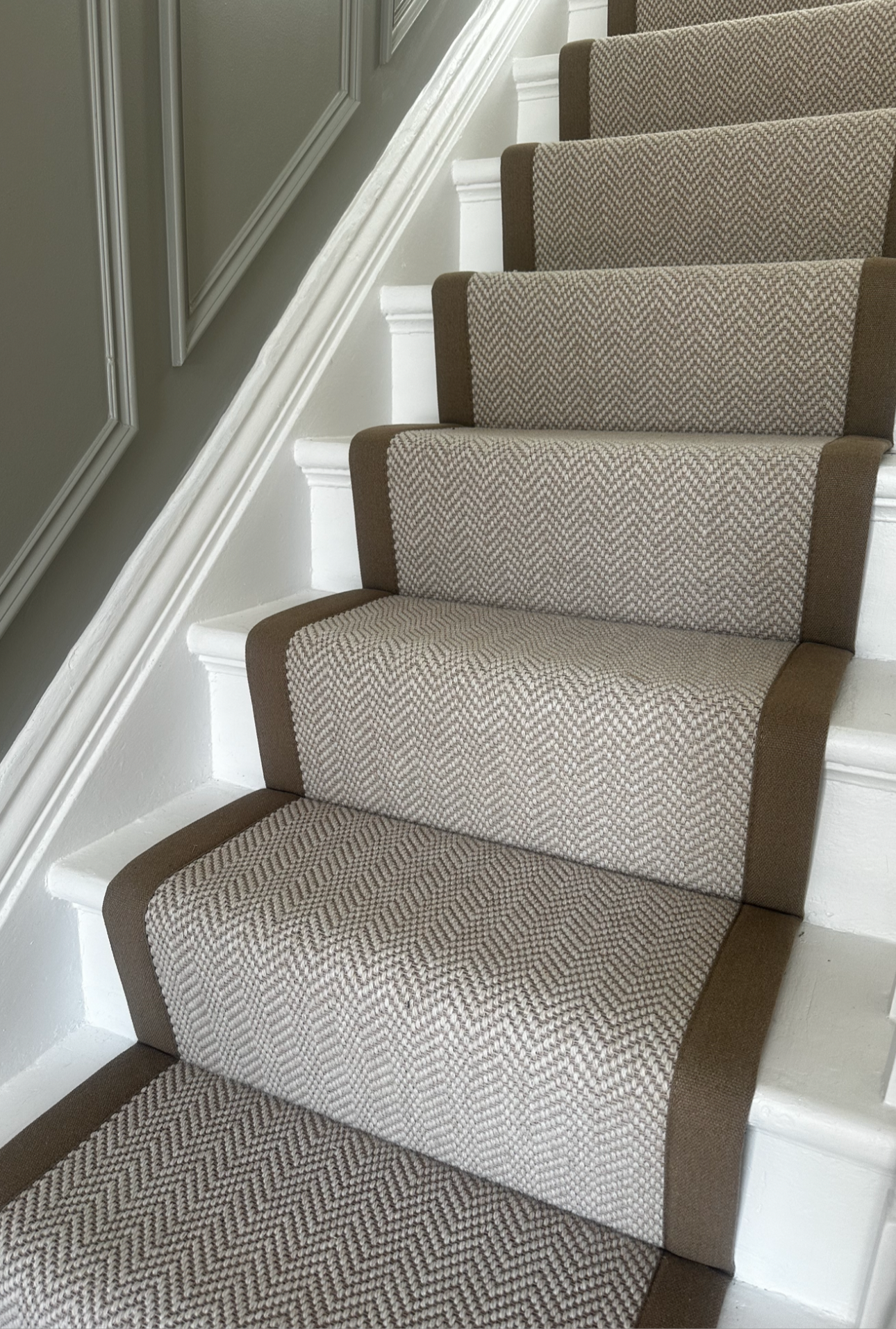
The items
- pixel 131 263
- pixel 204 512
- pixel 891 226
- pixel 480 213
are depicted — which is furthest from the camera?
pixel 480 213

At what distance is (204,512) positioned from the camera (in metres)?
1.06

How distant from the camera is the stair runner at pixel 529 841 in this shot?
2.18 feet

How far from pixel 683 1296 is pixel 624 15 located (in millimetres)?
1957

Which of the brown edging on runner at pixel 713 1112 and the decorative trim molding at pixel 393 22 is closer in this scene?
the brown edging on runner at pixel 713 1112

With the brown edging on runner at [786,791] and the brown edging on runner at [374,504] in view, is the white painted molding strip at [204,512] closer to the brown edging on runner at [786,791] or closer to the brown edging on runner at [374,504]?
the brown edging on runner at [374,504]

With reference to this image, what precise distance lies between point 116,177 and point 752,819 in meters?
0.84

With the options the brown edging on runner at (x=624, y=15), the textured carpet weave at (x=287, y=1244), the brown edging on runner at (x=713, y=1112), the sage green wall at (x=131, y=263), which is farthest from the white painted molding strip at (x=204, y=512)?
the brown edging on runner at (x=713, y=1112)

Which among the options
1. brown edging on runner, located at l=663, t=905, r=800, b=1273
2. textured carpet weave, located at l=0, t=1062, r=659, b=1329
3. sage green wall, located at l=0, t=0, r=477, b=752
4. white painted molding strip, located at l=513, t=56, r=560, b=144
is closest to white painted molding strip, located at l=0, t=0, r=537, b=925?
sage green wall, located at l=0, t=0, r=477, b=752

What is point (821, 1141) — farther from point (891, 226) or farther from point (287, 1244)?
point (891, 226)

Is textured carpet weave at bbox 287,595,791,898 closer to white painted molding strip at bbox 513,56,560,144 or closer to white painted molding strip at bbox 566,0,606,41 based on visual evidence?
white painted molding strip at bbox 513,56,560,144

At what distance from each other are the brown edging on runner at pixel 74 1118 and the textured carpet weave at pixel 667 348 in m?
0.86

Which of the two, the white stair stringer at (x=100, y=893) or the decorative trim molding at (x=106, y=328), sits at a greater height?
the decorative trim molding at (x=106, y=328)

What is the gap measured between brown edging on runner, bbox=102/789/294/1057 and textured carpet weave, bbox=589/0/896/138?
49.7 inches

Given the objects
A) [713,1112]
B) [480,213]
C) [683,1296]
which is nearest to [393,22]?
[480,213]
